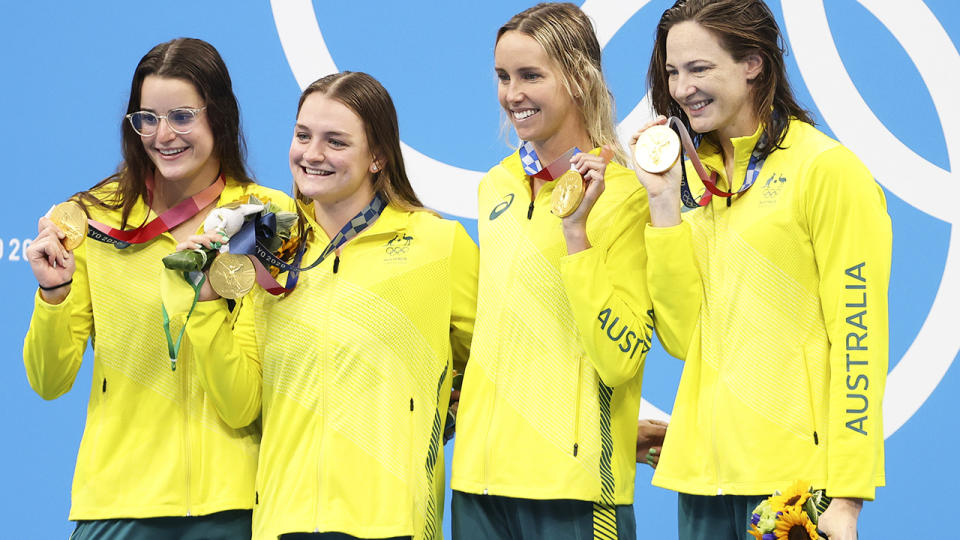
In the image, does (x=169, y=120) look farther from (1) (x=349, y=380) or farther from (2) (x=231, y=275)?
(1) (x=349, y=380)

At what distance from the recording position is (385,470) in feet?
8.73

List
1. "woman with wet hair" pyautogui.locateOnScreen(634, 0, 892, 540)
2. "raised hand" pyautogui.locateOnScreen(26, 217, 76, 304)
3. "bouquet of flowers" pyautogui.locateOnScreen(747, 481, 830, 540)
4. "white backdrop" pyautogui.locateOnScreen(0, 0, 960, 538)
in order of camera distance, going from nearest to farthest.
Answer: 1. "bouquet of flowers" pyautogui.locateOnScreen(747, 481, 830, 540)
2. "woman with wet hair" pyautogui.locateOnScreen(634, 0, 892, 540)
3. "raised hand" pyautogui.locateOnScreen(26, 217, 76, 304)
4. "white backdrop" pyautogui.locateOnScreen(0, 0, 960, 538)

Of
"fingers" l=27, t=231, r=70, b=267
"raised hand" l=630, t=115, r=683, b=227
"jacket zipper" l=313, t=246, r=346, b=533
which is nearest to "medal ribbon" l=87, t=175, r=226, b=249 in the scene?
"fingers" l=27, t=231, r=70, b=267

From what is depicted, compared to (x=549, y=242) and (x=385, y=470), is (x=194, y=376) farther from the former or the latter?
(x=549, y=242)

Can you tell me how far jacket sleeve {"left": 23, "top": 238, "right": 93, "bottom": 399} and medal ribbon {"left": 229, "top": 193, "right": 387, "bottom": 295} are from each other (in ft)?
A: 1.50

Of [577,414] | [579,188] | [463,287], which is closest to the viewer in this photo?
[579,188]

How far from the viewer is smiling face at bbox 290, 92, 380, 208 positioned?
2748mm

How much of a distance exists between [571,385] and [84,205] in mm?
1246

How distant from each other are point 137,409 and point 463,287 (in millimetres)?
829

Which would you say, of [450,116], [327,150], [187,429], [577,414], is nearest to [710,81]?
[577,414]

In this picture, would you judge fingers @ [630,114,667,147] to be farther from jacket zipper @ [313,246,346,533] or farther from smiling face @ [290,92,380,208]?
jacket zipper @ [313,246,346,533]

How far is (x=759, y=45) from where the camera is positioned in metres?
2.52

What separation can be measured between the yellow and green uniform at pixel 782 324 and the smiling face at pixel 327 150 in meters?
0.73

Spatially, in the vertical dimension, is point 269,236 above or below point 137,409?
above
